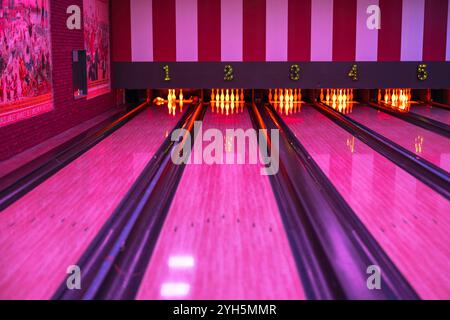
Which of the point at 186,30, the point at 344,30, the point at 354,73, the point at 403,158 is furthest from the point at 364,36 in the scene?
the point at 403,158

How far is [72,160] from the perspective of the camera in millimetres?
4516

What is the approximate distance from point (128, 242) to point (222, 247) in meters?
0.42

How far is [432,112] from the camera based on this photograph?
7.43 meters

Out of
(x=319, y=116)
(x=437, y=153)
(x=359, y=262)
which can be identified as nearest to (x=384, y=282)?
(x=359, y=262)

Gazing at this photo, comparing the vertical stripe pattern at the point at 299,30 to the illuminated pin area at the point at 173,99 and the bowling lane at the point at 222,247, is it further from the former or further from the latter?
the bowling lane at the point at 222,247

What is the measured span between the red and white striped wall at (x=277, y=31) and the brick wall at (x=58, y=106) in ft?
5.82

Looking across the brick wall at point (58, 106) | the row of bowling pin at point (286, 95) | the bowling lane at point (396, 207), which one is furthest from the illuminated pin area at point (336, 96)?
the brick wall at point (58, 106)

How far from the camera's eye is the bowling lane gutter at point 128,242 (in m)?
2.18

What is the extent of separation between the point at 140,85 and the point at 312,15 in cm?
258

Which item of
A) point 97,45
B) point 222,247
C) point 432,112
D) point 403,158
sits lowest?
point 222,247

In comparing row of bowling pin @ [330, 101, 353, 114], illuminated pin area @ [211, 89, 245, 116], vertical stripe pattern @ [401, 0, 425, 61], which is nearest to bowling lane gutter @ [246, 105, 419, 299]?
row of bowling pin @ [330, 101, 353, 114]

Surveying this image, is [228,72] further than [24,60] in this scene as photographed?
Yes

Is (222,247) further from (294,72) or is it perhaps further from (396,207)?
(294,72)

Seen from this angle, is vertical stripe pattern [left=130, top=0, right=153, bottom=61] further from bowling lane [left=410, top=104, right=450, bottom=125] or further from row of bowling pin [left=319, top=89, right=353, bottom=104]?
bowling lane [left=410, top=104, right=450, bottom=125]
